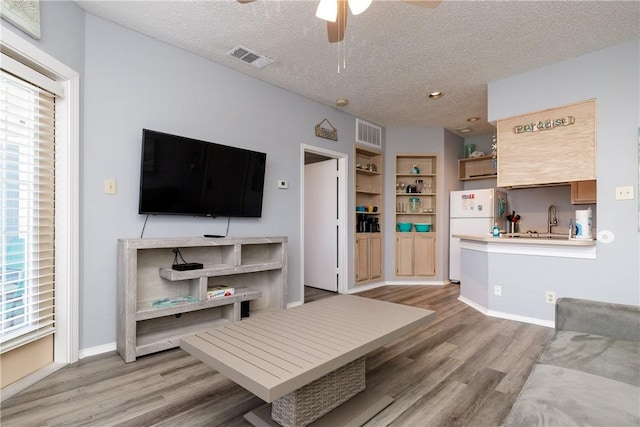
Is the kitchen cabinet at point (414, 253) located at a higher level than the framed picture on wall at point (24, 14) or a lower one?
lower

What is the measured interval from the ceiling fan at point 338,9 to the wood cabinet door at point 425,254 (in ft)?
13.8

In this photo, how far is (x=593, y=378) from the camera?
4.33 feet

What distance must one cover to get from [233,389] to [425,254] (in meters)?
4.30

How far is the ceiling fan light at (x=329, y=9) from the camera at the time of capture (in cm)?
178

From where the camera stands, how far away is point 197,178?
3.01 m

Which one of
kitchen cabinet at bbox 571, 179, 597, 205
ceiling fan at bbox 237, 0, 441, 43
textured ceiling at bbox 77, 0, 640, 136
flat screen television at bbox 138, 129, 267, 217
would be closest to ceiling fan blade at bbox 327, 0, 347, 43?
ceiling fan at bbox 237, 0, 441, 43

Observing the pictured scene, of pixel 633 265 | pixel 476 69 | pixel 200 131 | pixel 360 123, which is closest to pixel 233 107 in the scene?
pixel 200 131

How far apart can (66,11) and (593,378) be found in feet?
12.5

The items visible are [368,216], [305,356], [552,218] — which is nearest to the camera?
[305,356]

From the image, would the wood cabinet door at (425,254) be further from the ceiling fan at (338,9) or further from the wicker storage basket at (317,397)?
the ceiling fan at (338,9)

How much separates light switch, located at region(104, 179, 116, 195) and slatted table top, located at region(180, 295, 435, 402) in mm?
1579

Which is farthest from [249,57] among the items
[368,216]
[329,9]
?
[368,216]

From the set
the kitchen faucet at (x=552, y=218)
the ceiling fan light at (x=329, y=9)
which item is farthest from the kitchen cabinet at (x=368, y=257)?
the ceiling fan light at (x=329, y=9)

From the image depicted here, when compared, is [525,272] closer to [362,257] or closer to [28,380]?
[362,257]
